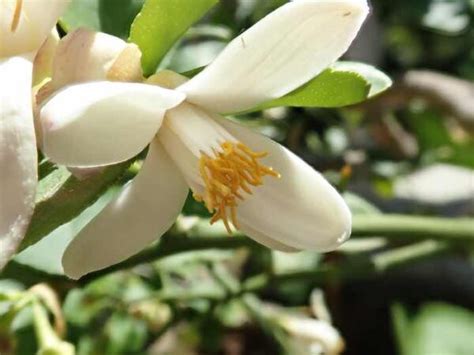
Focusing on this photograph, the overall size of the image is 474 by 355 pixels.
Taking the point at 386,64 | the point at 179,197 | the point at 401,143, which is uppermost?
the point at 179,197

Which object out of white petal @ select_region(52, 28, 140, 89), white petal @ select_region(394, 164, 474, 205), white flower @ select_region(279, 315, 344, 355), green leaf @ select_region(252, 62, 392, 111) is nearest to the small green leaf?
green leaf @ select_region(252, 62, 392, 111)

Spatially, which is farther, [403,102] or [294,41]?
[403,102]

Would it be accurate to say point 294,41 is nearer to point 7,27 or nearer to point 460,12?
point 7,27

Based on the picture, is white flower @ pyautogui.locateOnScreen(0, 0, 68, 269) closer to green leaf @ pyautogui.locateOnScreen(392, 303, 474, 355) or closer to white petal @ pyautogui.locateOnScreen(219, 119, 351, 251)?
white petal @ pyautogui.locateOnScreen(219, 119, 351, 251)

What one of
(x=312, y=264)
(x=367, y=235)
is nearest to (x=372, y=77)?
(x=367, y=235)

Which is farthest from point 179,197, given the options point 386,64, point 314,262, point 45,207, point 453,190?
point 386,64
